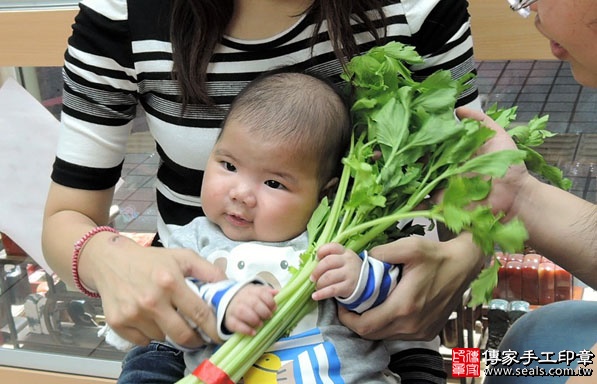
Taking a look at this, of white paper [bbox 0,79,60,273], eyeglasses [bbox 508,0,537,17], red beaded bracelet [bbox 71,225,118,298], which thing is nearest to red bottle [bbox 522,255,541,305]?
eyeglasses [bbox 508,0,537,17]

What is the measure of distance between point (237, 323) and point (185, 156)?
1.42 ft

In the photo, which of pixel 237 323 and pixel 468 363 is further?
pixel 468 363

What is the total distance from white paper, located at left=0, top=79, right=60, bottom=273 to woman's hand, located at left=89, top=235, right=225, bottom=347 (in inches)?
42.1

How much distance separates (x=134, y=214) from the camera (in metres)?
2.28

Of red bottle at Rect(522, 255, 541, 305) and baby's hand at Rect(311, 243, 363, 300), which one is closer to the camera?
baby's hand at Rect(311, 243, 363, 300)

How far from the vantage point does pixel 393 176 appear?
1.14 meters

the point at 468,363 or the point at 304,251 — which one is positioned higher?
the point at 304,251

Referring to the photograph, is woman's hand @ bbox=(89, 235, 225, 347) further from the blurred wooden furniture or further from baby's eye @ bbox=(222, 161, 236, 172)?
the blurred wooden furniture

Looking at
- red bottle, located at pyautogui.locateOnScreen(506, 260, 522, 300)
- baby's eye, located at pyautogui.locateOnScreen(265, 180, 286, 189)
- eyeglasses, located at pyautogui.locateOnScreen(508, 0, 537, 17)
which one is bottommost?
red bottle, located at pyautogui.locateOnScreen(506, 260, 522, 300)

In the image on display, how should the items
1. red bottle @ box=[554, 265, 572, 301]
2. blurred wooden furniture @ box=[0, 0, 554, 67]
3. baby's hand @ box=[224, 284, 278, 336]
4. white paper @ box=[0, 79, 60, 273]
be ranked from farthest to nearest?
white paper @ box=[0, 79, 60, 273] < red bottle @ box=[554, 265, 572, 301] < blurred wooden furniture @ box=[0, 0, 554, 67] < baby's hand @ box=[224, 284, 278, 336]

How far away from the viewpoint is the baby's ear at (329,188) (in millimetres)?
1242

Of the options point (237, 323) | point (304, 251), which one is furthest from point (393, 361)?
point (237, 323)

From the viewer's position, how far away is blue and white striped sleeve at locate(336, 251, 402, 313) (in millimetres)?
1070

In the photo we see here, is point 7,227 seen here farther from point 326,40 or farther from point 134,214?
point 326,40
